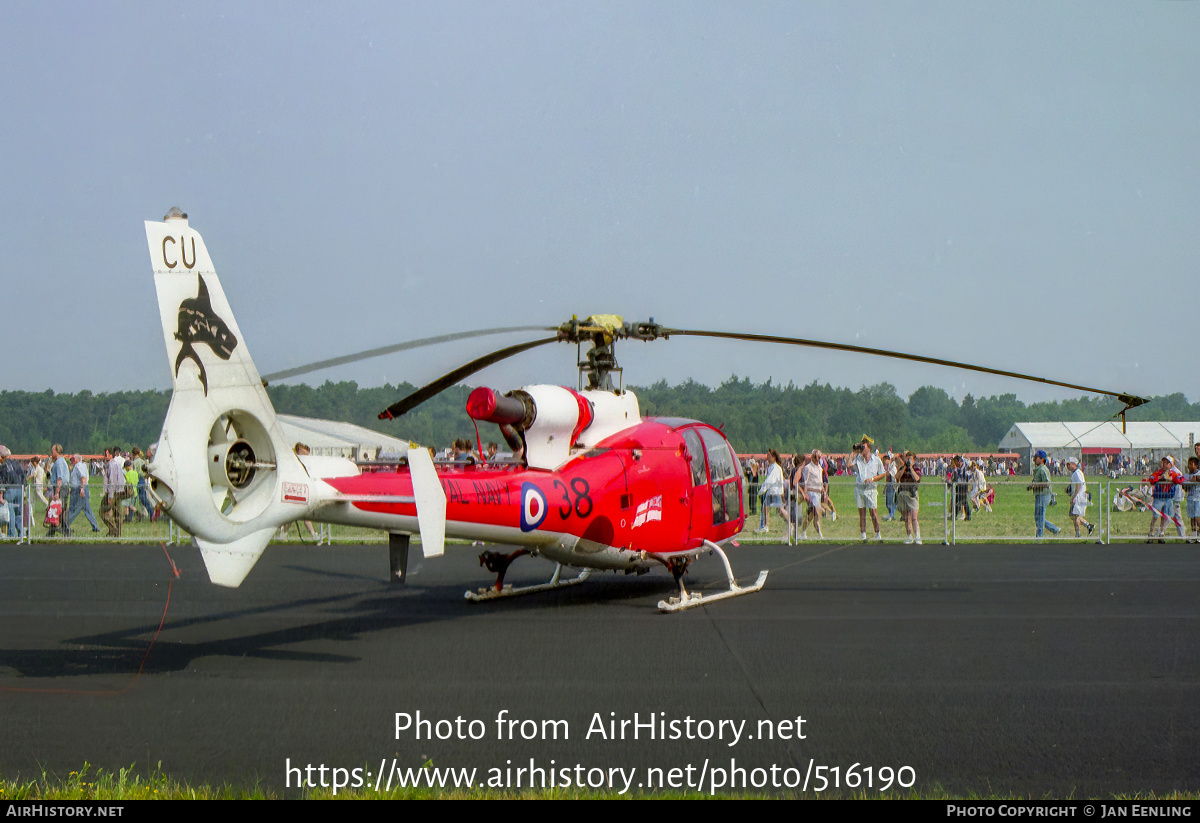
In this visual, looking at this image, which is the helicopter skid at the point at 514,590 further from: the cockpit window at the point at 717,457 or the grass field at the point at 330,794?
the grass field at the point at 330,794

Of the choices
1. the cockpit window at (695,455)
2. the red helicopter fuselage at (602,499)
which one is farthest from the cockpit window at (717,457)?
the cockpit window at (695,455)

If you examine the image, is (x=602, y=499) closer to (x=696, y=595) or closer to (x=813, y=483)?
(x=696, y=595)

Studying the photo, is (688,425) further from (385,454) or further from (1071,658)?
(1071,658)

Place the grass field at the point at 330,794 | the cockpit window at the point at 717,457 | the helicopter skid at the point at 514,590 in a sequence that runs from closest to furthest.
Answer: the grass field at the point at 330,794
the helicopter skid at the point at 514,590
the cockpit window at the point at 717,457

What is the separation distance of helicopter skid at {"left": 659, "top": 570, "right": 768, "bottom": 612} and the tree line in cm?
215

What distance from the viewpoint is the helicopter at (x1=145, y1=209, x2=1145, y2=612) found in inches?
287

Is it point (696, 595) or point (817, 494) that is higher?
Result: point (817, 494)

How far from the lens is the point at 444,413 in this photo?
38.8ft

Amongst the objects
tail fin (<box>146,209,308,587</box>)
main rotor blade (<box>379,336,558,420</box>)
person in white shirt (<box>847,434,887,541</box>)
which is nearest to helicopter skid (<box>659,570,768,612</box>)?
main rotor blade (<box>379,336,558,420</box>)

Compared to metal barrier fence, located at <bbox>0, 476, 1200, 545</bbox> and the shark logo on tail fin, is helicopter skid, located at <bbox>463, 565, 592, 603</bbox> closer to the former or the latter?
the shark logo on tail fin

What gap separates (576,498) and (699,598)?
7.32ft

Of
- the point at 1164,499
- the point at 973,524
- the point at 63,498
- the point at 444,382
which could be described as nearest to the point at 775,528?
the point at 973,524

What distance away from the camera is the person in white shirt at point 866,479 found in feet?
66.4

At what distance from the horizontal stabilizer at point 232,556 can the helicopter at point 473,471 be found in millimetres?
10
